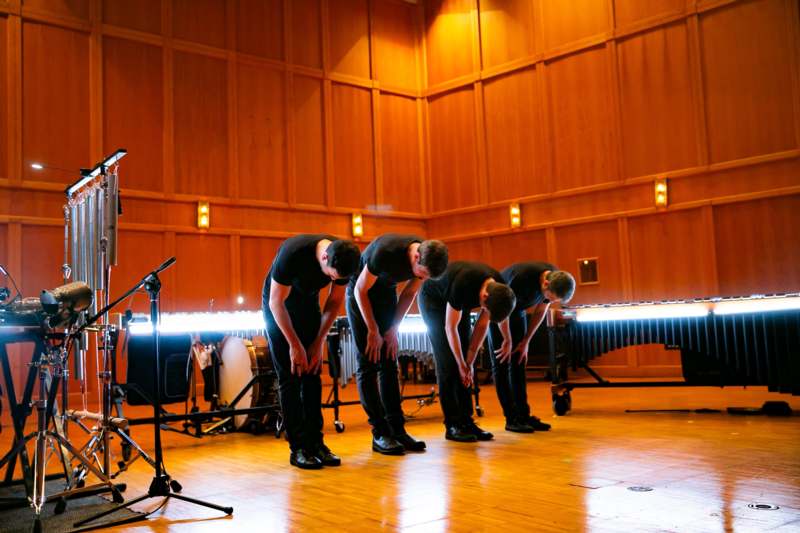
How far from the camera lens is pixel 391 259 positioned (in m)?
3.89

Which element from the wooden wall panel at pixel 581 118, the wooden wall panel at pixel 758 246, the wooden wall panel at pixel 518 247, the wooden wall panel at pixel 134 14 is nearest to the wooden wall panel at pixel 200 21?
the wooden wall panel at pixel 134 14

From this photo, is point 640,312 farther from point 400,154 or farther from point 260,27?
point 260,27

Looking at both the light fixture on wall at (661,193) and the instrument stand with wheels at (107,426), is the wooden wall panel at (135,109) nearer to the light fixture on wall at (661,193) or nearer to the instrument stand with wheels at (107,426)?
the instrument stand with wheels at (107,426)

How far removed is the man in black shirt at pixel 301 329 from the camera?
3756 millimetres

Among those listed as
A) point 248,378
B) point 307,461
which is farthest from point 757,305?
point 248,378

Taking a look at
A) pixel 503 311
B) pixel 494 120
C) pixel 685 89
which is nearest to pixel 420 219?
pixel 494 120

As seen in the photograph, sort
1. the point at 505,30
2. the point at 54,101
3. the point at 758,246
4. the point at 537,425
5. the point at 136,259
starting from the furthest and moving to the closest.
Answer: the point at 505,30 < the point at 136,259 < the point at 758,246 < the point at 54,101 < the point at 537,425

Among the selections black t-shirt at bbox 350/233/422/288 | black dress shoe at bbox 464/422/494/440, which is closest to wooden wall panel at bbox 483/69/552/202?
black dress shoe at bbox 464/422/494/440

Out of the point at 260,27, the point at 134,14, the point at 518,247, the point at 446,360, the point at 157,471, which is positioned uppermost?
the point at 260,27

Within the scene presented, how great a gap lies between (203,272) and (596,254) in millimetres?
5250

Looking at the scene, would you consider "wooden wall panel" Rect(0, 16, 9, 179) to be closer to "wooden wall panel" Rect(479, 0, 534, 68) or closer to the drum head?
the drum head

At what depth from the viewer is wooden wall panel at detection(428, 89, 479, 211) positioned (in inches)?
448

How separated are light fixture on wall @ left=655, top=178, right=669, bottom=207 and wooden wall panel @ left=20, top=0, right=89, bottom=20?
7.37 meters

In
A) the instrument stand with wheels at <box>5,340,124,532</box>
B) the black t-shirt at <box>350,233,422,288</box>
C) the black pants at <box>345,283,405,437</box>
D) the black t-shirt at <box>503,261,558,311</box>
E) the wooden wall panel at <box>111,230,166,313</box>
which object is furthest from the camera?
the wooden wall panel at <box>111,230,166,313</box>
